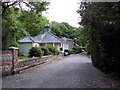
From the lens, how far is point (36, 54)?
2403 cm

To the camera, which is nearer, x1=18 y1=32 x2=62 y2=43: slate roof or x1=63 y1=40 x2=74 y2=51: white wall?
x1=18 y1=32 x2=62 y2=43: slate roof

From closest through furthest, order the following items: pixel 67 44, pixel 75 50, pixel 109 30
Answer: pixel 109 30 < pixel 75 50 < pixel 67 44

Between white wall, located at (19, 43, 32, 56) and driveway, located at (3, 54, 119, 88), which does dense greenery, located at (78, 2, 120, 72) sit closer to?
driveway, located at (3, 54, 119, 88)

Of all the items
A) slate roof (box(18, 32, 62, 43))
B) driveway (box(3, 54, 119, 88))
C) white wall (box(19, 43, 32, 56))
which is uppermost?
slate roof (box(18, 32, 62, 43))

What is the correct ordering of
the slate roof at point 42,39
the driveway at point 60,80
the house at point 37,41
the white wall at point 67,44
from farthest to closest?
the white wall at point 67,44, the slate roof at point 42,39, the house at point 37,41, the driveway at point 60,80

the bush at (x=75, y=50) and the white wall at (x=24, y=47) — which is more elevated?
the white wall at (x=24, y=47)

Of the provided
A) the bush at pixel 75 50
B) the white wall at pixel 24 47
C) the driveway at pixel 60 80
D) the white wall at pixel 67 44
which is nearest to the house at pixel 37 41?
the white wall at pixel 24 47

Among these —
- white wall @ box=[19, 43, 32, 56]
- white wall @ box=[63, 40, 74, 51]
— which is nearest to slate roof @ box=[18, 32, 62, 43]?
white wall @ box=[19, 43, 32, 56]

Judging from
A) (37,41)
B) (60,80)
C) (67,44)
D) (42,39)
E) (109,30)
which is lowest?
(60,80)

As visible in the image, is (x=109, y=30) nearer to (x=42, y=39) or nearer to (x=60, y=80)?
(x=60, y=80)

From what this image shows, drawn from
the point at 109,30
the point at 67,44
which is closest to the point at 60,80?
the point at 109,30

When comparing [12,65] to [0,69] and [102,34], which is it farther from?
[102,34]

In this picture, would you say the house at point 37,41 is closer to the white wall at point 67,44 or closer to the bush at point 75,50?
the bush at point 75,50

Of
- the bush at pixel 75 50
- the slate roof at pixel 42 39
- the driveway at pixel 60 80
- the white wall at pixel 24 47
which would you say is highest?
the slate roof at pixel 42 39
